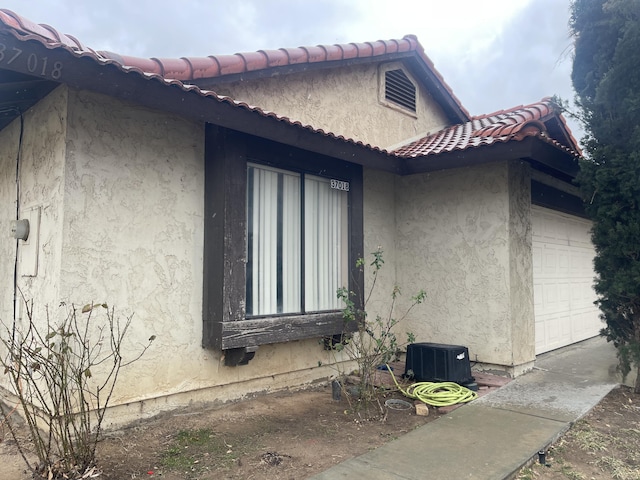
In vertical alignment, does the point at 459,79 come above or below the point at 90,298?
above

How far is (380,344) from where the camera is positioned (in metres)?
5.34

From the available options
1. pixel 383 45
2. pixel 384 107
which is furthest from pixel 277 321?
pixel 383 45

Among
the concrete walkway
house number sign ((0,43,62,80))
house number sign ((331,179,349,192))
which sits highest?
house number sign ((0,43,62,80))

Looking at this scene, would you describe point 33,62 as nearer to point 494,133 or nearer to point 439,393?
point 439,393

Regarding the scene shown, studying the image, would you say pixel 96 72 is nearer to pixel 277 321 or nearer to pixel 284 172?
pixel 284 172

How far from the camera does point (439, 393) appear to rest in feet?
18.3

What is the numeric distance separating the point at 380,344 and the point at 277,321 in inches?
48.2

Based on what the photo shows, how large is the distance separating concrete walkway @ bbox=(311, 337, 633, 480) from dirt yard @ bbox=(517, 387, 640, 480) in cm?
10

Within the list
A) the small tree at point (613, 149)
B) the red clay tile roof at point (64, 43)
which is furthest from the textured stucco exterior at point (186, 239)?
the small tree at point (613, 149)

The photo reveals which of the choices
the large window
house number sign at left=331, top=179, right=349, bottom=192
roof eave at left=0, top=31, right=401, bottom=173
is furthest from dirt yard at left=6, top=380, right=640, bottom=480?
roof eave at left=0, top=31, right=401, bottom=173

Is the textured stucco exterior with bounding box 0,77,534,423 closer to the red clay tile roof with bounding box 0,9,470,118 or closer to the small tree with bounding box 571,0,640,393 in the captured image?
the red clay tile roof with bounding box 0,9,470,118

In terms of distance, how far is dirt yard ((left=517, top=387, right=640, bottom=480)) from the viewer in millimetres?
3746

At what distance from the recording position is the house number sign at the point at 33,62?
324 centimetres

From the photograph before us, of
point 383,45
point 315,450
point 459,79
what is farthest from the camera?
point 459,79
